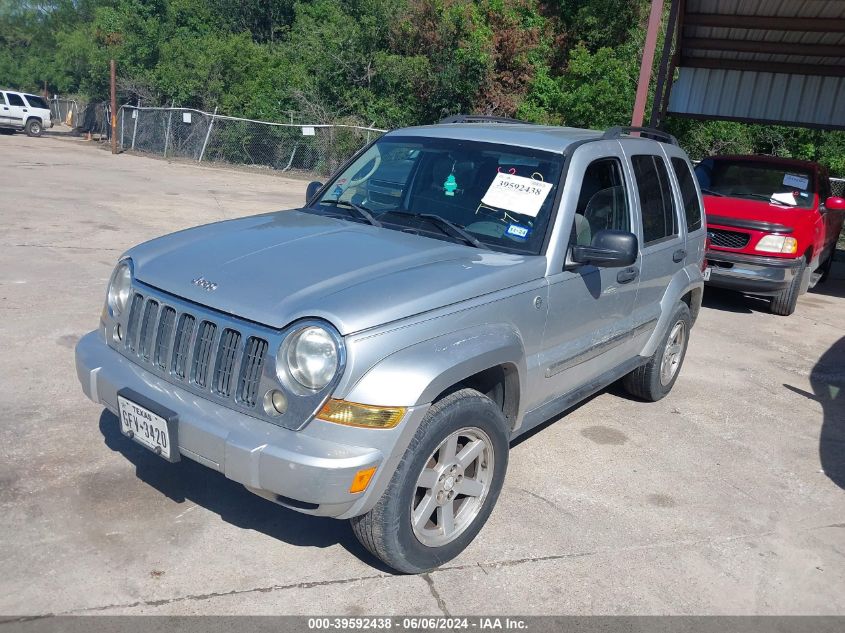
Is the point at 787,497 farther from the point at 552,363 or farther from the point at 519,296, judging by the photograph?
the point at 519,296

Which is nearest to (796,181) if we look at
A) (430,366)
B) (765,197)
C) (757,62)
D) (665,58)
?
(765,197)

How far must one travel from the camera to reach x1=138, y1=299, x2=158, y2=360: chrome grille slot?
3.57 metres

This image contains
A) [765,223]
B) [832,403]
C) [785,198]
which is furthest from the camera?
[785,198]

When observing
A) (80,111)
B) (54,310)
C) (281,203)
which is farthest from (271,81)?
(54,310)

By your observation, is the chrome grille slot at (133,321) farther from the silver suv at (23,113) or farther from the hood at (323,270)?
the silver suv at (23,113)

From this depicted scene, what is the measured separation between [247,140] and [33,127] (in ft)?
49.3

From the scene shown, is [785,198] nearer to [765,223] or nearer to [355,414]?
[765,223]

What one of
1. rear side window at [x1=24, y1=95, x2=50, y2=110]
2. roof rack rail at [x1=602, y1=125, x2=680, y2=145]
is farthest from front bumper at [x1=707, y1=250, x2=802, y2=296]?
rear side window at [x1=24, y1=95, x2=50, y2=110]

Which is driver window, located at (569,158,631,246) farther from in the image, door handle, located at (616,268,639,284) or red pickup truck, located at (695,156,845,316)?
red pickup truck, located at (695,156,845,316)

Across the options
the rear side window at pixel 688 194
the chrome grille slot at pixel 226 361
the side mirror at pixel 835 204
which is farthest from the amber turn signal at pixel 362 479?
the side mirror at pixel 835 204

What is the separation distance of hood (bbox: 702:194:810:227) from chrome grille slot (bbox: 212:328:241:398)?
707cm

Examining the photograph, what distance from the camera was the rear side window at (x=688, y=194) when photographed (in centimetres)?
576

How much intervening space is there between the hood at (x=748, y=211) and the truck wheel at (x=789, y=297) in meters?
0.57

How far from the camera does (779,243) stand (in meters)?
9.04
